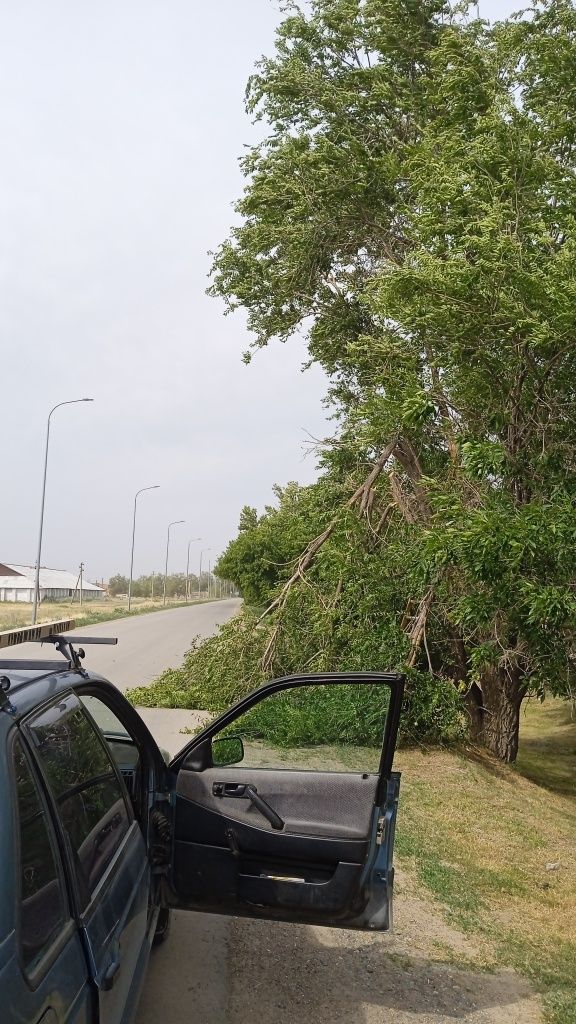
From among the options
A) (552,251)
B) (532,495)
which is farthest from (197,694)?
(552,251)

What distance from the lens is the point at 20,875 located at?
6.82 ft

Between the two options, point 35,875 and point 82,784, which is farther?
point 82,784

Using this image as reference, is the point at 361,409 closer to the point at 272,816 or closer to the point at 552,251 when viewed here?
the point at 552,251

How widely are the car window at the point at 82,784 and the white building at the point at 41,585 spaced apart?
89754mm

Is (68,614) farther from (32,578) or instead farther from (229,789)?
(32,578)

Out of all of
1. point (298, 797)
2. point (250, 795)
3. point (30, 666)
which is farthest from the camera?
point (298, 797)

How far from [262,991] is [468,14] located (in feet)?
46.4

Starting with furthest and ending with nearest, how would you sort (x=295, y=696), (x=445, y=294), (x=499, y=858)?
(x=445, y=294) → (x=499, y=858) → (x=295, y=696)

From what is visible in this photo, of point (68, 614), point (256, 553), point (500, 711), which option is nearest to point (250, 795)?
point (500, 711)

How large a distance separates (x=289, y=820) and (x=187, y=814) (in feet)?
1.59

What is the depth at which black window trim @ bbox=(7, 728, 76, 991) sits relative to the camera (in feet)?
6.54

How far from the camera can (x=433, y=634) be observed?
12453 mm

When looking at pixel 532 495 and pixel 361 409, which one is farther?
pixel 361 409

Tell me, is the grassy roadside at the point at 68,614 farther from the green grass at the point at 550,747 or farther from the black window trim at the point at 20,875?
the black window trim at the point at 20,875
